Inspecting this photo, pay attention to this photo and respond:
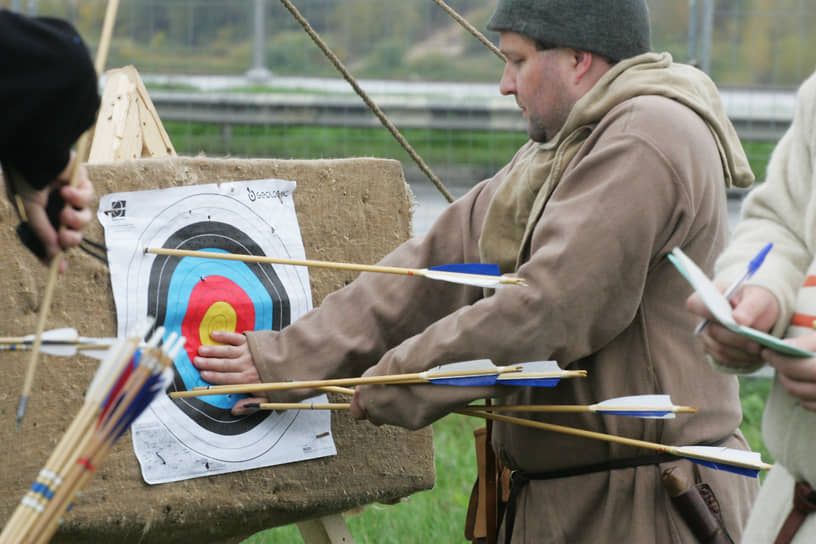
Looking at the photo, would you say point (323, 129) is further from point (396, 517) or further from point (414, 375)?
point (414, 375)

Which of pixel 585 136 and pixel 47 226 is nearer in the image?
pixel 47 226

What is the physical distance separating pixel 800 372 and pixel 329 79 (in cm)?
534

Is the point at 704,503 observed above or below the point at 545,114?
below

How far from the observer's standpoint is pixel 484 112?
6477mm

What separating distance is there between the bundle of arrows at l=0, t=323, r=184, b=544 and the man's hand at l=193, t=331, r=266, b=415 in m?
1.07

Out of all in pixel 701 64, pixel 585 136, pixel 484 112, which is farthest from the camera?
pixel 484 112

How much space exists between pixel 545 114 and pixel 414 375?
648mm

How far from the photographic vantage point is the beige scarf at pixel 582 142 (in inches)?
96.9

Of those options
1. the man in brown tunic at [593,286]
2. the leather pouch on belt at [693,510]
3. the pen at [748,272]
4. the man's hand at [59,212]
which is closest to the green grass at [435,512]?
the man in brown tunic at [593,286]

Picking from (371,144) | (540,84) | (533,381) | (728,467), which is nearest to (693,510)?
(728,467)

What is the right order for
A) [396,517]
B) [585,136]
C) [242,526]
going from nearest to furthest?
[585,136], [242,526], [396,517]

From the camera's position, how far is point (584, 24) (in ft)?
8.23

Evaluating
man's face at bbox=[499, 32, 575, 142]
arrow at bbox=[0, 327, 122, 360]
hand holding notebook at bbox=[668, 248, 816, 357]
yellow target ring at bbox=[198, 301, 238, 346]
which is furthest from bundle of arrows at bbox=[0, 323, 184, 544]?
man's face at bbox=[499, 32, 575, 142]

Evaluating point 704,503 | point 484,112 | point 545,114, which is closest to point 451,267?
point 545,114
